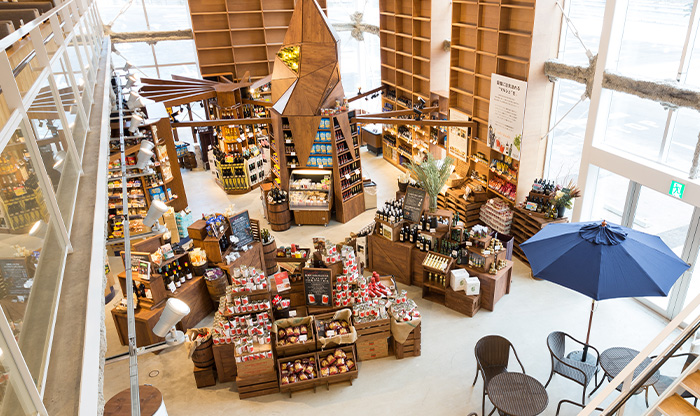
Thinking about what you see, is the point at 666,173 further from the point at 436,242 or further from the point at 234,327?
the point at 234,327

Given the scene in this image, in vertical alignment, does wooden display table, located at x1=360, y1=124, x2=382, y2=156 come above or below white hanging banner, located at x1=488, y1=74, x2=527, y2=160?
below

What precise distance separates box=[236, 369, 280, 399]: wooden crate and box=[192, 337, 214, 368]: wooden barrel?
0.47m

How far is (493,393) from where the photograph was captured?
15.5 feet

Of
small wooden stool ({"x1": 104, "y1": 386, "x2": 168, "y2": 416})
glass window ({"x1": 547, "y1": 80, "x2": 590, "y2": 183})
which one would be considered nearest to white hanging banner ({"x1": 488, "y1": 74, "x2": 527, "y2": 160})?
glass window ({"x1": 547, "y1": 80, "x2": 590, "y2": 183})

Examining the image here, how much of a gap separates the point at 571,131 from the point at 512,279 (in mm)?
2835

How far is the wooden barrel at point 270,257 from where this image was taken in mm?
7730

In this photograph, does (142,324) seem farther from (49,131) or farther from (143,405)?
(49,131)

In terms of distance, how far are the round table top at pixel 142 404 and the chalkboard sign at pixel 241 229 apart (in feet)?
9.62

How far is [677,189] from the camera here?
5797mm

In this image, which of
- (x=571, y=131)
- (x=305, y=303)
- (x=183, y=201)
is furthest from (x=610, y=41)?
(x=183, y=201)

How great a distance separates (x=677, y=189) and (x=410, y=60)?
6971mm

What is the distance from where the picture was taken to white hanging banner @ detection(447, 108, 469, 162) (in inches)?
375

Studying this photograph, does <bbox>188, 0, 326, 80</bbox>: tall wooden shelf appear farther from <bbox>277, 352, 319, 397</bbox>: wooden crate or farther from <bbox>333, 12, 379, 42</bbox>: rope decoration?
<bbox>277, 352, 319, 397</bbox>: wooden crate

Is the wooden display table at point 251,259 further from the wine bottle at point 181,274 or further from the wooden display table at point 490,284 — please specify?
the wooden display table at point 490,284
